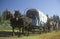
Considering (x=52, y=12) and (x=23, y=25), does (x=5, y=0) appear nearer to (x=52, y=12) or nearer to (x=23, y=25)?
(x=23, y=25)

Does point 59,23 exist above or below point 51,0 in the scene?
below

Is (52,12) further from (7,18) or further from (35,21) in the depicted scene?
(7,18)

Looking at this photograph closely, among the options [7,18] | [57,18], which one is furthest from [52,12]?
[7,18]

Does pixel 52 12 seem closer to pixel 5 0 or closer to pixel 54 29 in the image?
pixel 54 29

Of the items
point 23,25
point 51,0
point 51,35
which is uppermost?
point 51,0

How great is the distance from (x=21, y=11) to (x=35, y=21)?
11.6 inches

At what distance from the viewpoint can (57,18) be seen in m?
2.38

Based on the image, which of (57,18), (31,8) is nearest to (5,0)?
(31,8)

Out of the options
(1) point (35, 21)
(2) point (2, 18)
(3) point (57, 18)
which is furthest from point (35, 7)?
(2) point (2, 18)

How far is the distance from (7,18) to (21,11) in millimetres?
262

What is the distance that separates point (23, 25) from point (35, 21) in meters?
0.21

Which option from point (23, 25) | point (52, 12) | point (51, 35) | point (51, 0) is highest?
point (51, 0)

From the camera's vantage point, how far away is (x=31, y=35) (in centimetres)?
234

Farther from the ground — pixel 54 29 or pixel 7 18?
pixel 7 18
